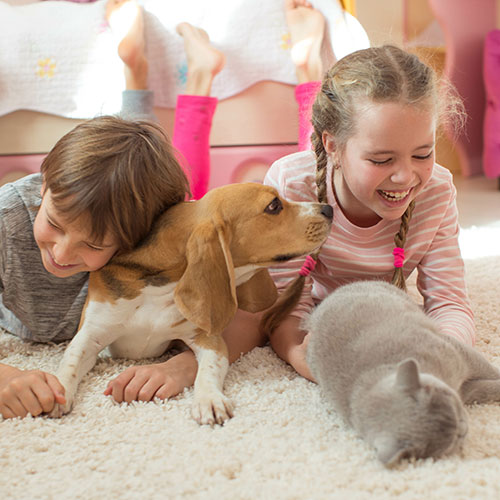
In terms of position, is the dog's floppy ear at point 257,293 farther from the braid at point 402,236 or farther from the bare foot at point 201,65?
the bare foot at point 201,65

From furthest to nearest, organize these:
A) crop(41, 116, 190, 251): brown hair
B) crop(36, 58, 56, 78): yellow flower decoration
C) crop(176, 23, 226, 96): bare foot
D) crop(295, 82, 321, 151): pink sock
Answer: crop(36, 58, 56, 78): yellow flower decoration, crop(176, 23, 226, 96): bare foot, crop(295, 82, 321, 151): pink sock, crop(41, 116, 190, 251): brown hair

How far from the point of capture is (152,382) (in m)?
1.25

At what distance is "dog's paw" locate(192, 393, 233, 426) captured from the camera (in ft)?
3.72

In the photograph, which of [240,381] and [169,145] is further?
[169,145]

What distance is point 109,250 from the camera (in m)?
1.30

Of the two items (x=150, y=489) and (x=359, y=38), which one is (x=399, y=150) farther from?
(x=359, y=38)

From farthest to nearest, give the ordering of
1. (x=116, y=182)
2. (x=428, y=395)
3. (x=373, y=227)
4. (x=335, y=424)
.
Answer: (x=373, y=227)
(x=116, y=182)
(x=335, y=424)
(x=428, y=395)

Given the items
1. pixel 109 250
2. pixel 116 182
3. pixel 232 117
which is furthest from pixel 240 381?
pixel 232 117

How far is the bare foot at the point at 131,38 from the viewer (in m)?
2.60

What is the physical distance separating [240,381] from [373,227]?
550mm

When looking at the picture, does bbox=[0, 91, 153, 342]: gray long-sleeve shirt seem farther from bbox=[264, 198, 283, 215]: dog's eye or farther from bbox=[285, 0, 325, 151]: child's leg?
bbox=[285, 0, 325, 151]: child's leg

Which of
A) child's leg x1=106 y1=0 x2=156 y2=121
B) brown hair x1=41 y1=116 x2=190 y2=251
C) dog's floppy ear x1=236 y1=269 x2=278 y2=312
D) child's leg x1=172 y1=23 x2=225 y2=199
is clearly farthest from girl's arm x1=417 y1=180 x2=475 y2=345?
child's leg x1=106 y1=0 x2=156 y2=121

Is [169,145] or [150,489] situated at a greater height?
[169,145]

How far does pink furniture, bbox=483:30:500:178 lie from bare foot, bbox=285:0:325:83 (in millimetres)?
1719
